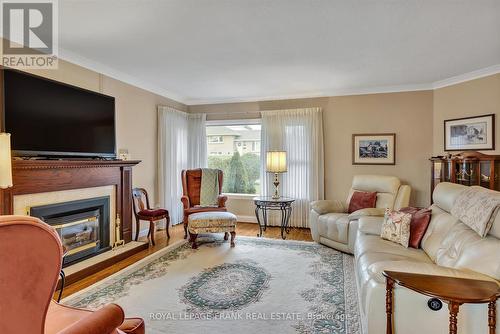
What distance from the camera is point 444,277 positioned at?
158cm

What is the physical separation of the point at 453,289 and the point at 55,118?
3.73 meters

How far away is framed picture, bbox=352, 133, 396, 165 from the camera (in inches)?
187

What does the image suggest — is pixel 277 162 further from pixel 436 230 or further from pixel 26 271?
pixel 26 271

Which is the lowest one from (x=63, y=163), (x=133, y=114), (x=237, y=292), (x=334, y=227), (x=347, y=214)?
(x=237, y=292)

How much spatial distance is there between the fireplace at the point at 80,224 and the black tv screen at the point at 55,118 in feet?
1.92

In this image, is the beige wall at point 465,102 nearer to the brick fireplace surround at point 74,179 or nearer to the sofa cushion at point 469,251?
the sofa cushion at point 469,251

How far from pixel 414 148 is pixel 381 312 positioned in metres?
3.70

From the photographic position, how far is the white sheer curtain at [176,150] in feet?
16.4

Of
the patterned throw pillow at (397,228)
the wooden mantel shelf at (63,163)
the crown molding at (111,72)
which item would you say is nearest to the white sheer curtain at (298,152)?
the crown molding at (111,72)

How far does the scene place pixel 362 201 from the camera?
4.22m

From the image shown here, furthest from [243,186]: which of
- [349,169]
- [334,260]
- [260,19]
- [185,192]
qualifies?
[260,19]

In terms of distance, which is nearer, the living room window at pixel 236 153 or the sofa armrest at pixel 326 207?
the sofa armrest at pixel 326 207

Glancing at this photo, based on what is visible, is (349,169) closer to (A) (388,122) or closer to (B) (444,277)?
(A) (388,122)

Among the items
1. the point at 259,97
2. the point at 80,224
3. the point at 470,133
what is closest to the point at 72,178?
the point at 80,224
